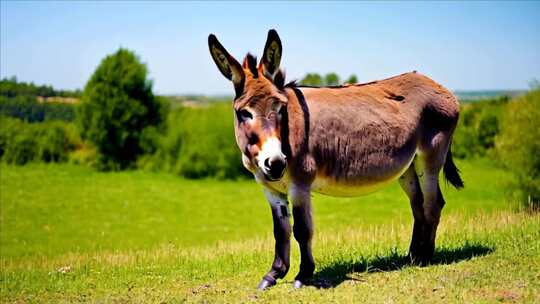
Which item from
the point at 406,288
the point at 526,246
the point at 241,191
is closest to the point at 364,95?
the point at 406,288

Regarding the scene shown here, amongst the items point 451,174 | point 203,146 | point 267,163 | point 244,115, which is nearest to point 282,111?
point 244,115

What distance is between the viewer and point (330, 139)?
6730mm

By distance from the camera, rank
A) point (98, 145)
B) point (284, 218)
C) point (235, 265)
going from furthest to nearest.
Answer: point (98, 145) < point (235, 265) < point (284, 218)

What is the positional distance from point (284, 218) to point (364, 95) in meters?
1.82

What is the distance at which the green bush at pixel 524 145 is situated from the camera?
97.0 feet

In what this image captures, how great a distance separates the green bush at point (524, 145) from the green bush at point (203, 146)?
1114 inches

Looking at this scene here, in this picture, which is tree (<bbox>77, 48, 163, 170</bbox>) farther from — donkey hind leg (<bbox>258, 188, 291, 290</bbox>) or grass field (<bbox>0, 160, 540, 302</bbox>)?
donkey hind leg (<bbox>258, 188, 291, 290</bbox>)

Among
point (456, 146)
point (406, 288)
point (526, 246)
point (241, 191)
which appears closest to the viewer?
point (406, 288)

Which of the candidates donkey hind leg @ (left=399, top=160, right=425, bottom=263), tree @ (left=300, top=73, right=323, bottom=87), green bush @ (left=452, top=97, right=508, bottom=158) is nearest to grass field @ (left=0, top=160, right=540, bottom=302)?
donkey hind leg @ (left=399, top=160, right=425, bottom=263)

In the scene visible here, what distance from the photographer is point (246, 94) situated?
6320mm

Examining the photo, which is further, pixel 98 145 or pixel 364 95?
pixel 98 145

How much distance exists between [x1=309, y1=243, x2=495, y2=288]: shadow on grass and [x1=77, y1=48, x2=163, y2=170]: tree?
57.1 metres

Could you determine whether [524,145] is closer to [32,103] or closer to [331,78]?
[32,103]

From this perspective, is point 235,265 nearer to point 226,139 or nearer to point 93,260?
point 93,260
